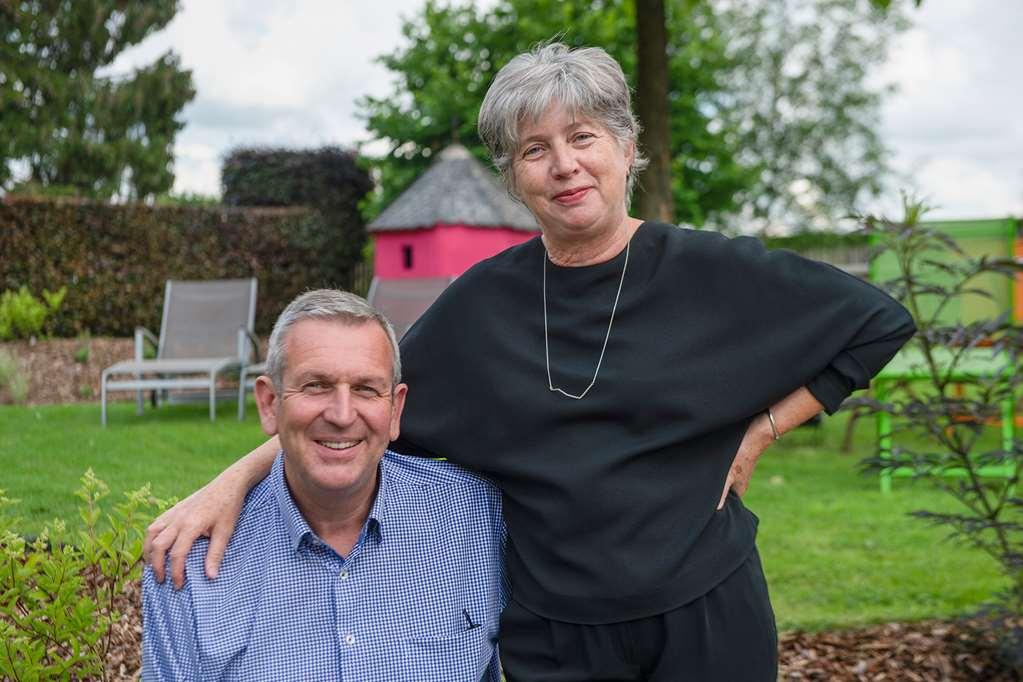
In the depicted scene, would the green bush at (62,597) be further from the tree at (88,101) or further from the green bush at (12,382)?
the tree at (88,101)

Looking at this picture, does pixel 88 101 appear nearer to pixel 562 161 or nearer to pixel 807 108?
pixel 807 108

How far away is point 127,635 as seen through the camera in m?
3.22

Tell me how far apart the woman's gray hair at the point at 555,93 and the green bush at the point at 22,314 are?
1070 centimetres

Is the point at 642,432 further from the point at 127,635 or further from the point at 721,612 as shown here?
the point at 127,635

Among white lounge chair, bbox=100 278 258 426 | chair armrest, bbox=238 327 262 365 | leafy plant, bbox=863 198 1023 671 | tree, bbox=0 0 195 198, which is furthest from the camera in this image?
tree, bbox=0 0 195 198

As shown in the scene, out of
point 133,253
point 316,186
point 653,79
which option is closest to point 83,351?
point 133,253

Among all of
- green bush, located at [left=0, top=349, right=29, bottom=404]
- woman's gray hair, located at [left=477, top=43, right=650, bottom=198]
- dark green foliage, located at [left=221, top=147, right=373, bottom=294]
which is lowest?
A: green bush, located at [left=0, top=349, right=29, bottom=404]

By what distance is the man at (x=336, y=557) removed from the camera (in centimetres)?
213

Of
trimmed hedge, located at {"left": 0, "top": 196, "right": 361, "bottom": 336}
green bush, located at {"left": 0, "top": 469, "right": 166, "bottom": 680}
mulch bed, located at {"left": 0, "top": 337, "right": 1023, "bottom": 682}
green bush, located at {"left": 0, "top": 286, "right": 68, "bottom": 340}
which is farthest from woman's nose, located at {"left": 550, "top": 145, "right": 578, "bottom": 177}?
trimmed hedge, located at {"left": 0, "top": 196, "right": 361, "bottom": 336}

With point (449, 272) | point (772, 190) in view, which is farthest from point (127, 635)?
point (772, 190)

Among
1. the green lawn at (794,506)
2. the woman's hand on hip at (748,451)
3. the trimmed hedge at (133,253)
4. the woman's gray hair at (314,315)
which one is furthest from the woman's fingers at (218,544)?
the trimmed hedge at (133,253)

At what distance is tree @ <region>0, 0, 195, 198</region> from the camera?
24.7 meters

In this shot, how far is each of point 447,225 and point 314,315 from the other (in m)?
10.2

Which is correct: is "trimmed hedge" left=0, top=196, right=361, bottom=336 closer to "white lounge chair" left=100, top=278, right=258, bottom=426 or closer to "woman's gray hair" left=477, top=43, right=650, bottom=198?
"white lounge chair" left=100, top=278, right=258, bottom=426
